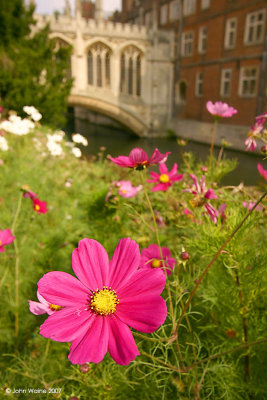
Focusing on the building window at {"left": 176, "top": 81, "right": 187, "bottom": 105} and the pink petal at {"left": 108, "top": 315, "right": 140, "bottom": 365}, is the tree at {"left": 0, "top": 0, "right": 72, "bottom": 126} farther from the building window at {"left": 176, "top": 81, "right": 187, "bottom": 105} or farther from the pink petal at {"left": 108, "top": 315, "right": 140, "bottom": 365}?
the building window at {"left": 176, "top": 81, "right": 187, "bottom": 105}

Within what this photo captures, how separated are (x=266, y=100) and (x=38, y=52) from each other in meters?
6.53

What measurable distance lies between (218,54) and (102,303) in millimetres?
11603

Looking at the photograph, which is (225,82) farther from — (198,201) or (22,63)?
(198,201)

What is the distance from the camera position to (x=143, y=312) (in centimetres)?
40

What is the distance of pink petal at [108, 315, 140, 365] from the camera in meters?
0.36

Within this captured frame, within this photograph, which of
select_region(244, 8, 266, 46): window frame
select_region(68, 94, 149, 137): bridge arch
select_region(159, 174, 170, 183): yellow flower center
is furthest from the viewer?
select_region(68, 94, 149, 137): bridge arch

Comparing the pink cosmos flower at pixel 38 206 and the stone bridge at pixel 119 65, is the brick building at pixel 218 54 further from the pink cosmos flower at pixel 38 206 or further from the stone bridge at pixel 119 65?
the pink cosmos flower at pixel 38 206

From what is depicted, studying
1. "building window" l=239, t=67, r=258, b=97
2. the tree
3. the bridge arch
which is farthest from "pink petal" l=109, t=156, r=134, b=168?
the bridge arch

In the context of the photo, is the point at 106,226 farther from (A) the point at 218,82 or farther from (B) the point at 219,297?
(A) the point at 218,82

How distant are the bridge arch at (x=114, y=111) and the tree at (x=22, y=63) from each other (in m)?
4.94

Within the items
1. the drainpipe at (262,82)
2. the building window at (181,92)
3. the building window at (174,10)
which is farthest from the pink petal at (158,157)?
the building window at (174,10)

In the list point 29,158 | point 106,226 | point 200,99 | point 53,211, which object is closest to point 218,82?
point 200,99

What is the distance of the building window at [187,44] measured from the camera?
1160cm

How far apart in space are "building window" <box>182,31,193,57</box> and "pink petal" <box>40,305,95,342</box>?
12.9 m
